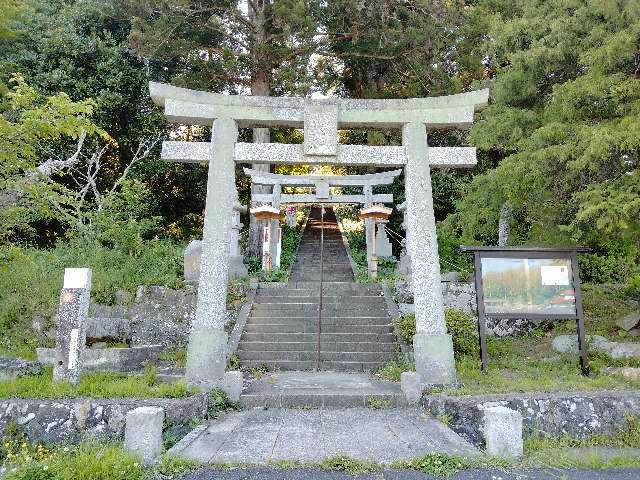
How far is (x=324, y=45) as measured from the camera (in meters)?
14.2

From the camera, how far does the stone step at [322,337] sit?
383 inches

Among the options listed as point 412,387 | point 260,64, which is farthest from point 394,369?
point 260,64

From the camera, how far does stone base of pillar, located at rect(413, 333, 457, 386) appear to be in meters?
6.75

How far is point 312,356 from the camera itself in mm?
9227

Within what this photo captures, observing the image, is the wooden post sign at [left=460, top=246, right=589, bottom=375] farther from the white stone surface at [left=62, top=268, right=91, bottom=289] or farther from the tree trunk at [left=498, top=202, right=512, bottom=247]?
the white stone surface at [left=62, top=268, right=91, bottom=289]

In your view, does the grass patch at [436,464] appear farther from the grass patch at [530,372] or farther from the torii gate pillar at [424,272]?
the torii gate pillar at [424,272]

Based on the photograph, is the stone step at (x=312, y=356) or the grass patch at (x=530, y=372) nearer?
the grass patch at (x=530, y=372)

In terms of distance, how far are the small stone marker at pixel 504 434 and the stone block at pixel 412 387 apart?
2145 millimetres

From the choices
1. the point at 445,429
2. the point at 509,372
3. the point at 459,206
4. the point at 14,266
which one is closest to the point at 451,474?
the point at 445,429

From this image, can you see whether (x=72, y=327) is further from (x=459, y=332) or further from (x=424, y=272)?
(x=459, y=332)

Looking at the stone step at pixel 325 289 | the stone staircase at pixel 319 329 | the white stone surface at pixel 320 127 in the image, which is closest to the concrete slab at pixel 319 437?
the stone staircase at pixel 319 329

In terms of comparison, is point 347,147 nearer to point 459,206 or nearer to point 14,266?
point 459,206

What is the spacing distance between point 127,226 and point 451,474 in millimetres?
11859

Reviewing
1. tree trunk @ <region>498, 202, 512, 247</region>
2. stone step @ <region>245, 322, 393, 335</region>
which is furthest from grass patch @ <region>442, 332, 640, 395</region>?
tree trunk @ <region>498, 202, 512, 247</region>
